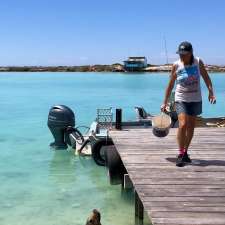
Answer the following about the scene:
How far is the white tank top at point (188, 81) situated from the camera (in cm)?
675

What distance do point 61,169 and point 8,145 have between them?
15.4 feet

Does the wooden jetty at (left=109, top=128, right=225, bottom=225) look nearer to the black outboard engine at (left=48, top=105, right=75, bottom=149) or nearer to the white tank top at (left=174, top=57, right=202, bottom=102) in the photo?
the white tank top at (left=174, top=57, right=202, bottom=102)

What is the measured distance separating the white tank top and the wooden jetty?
3.10ft

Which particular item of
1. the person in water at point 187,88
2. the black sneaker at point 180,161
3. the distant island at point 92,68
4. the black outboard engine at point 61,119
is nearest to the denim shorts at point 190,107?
the person in water at point 187,88

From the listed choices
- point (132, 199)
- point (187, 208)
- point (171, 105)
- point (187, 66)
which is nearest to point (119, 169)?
point (132, 199)

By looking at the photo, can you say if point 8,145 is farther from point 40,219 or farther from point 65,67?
point 65,67

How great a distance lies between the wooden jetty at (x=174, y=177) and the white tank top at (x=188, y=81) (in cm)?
94

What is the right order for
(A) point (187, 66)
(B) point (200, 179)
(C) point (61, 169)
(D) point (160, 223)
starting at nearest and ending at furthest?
(D) point (160, 223) < (B) point (200, 179) < (A) point (187, 66) < (C) point (61, 169)

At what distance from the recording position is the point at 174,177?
6.30 metres

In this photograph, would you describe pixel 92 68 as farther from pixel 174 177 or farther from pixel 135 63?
pixel 174 177

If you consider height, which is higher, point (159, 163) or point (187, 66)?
point (187, 66)

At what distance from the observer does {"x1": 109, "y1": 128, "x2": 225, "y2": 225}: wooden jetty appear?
196 inches

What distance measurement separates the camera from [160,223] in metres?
4.70

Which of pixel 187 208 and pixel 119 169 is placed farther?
pixel 119 169
